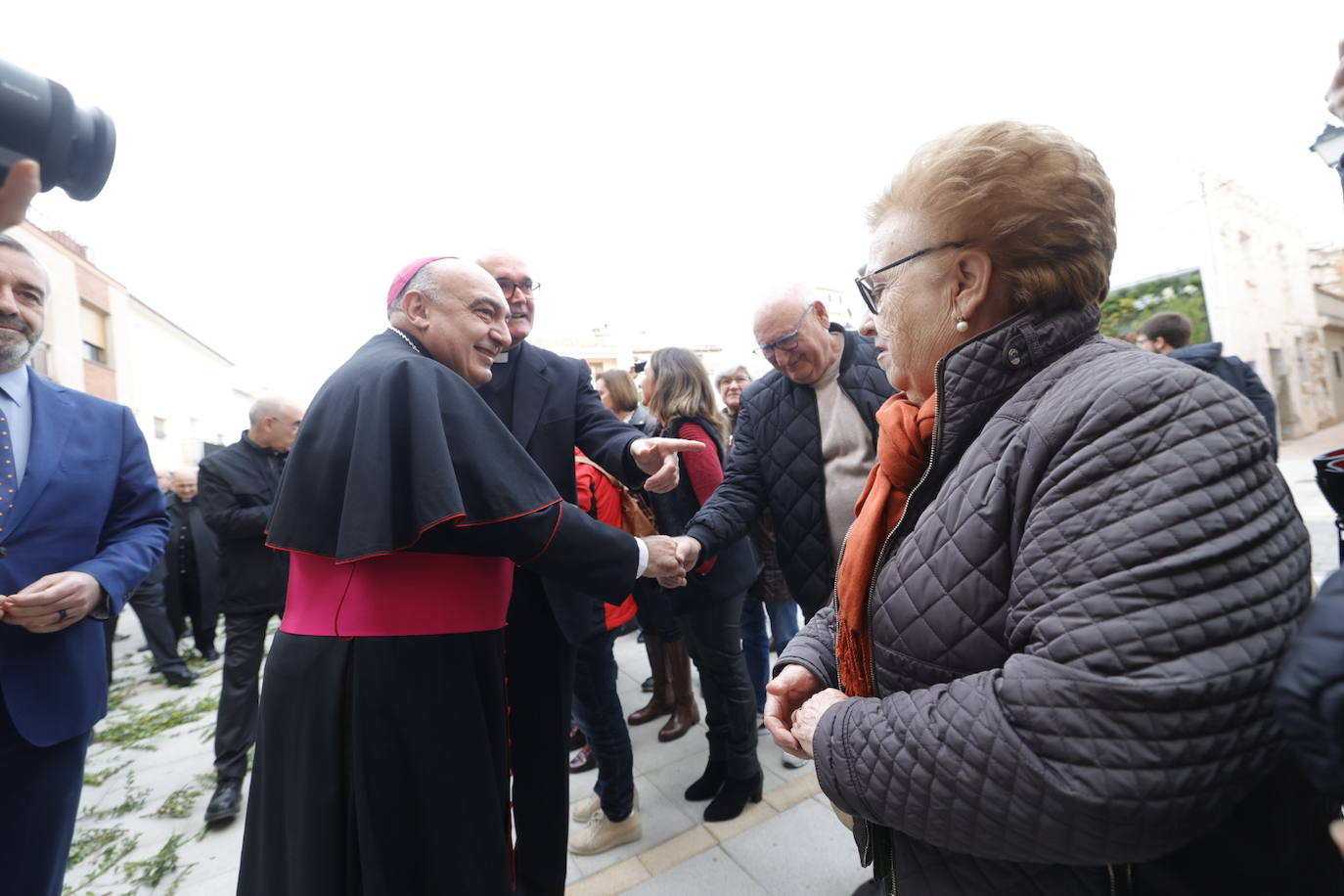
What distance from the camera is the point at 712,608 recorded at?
9.49ft

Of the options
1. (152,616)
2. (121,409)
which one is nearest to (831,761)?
(121,409)

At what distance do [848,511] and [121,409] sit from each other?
263 centimetres

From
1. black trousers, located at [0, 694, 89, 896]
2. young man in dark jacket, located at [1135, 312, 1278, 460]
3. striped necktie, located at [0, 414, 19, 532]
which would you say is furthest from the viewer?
young man in dark jacket, located at [1135, 312, 1278, 460]

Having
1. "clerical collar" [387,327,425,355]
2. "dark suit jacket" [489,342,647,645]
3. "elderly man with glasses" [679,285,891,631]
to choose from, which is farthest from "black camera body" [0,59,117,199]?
"elderly man with glasses" [679,285,891,631]

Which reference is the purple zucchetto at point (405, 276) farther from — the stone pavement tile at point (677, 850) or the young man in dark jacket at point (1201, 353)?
the young man in dark jacket at point (1201, 353)

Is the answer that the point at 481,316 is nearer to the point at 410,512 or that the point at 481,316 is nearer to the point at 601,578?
the point at 410,512

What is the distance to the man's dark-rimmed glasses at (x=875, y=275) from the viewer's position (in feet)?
3.78

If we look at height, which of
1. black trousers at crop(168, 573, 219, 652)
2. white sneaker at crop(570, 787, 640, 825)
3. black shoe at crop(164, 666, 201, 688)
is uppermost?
white sneaker at crop(570, 787, 640, 825)

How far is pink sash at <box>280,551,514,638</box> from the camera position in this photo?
162 cm

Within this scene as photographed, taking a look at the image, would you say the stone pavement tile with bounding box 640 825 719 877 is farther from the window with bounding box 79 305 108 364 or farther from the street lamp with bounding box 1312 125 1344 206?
the window with bounding box 79 305 108 364

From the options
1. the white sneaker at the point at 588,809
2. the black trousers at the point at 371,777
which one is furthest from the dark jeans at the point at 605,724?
the black trousers at the point at 371,777

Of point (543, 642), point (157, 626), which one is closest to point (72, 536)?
point (543, 642)

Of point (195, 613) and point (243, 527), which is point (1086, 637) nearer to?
point (243, 527)

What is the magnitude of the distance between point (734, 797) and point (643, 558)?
5.12ft
